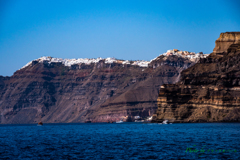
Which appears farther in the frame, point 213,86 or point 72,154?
point 213,86

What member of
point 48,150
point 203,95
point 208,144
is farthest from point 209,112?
point 48,150

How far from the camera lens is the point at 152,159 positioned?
67.1 metres

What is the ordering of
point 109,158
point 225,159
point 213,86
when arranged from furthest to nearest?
point 213,86 → point 109,158 → point 225,159

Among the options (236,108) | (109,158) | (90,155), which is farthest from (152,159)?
(236,108)

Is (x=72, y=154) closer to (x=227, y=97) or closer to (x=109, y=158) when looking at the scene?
(x=109, y=158)

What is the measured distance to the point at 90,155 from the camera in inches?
2889

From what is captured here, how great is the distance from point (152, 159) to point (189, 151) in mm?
9744

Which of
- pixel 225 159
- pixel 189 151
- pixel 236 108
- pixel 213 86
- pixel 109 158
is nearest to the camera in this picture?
pixel 225 159

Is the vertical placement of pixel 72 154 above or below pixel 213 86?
below

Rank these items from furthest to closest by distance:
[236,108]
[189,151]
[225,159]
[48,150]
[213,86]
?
[213,86]
[236,108]
[48,150]
[189,151]
[225,159]

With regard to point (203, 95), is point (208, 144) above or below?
below

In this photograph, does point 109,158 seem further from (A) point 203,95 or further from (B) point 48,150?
(A) point 203,95

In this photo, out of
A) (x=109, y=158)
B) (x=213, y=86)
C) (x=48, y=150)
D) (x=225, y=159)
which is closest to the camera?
(x=225, y=159)

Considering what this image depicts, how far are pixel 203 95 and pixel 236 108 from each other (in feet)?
66.0
